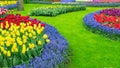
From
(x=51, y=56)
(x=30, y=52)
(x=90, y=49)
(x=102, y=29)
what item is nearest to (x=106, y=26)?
(x=102, y=29)

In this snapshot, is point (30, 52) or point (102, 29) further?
point (102, 29)

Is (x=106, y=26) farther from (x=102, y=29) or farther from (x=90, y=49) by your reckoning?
(x=90, y=49)

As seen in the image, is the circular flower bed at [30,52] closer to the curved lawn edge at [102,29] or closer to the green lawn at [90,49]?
the green lawn at [90,49]

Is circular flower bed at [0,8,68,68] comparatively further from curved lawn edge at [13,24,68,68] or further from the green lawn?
the green lawn

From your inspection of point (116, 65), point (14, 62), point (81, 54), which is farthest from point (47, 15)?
point (14, 62)

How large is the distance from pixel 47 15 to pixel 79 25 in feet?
13.3

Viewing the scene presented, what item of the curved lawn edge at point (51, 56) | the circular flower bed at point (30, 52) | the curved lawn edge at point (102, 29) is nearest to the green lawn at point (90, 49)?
the curved lawn edge at point (102, 29)

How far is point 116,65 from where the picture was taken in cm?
912

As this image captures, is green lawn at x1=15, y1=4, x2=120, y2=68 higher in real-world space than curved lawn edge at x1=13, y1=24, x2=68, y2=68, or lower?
lower

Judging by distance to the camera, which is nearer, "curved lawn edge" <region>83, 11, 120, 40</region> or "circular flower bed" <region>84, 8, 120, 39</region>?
"curved lawn edge" <region>83, 11, 120, 40</region>

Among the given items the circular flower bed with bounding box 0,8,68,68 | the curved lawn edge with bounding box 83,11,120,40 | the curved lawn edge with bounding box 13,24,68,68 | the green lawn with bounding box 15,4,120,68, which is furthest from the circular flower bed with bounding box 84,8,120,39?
the circular flower bed with bounding box 0,8,68,68

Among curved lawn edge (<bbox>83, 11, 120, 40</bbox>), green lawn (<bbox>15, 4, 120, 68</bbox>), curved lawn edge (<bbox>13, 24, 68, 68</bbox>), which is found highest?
curved lawn edge (<bbox>13, 24, 68, 68</bbox>)

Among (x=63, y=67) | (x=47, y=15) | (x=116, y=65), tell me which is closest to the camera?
(x=63, y=67)

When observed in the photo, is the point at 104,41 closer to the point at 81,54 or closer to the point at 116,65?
the point at 81,54
